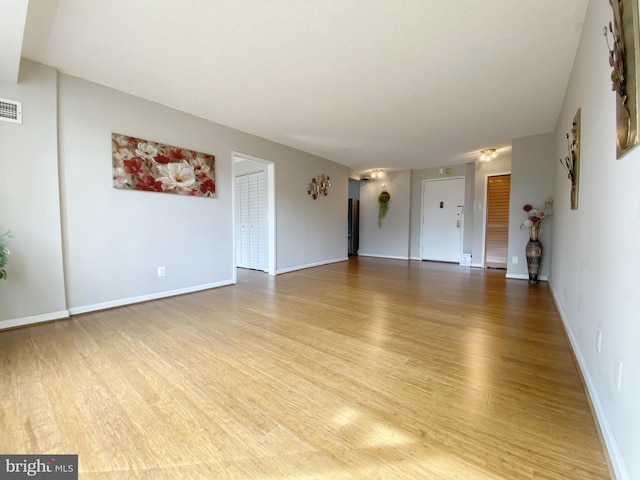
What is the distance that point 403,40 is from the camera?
2094mm

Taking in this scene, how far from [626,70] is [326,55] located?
75.5 inches

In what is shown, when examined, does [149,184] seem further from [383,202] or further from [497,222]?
[497,222]

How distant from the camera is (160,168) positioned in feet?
10.7

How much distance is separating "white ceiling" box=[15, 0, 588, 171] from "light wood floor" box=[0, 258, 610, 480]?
237cm

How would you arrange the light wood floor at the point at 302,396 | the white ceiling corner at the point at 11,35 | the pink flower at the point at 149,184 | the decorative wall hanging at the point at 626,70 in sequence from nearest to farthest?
the decorative wall hanging at the point at 626,70, the light wood floor at the point at 302,396, the white ceiling corner at the point at 11,35, the pink flower at the point at 149,184

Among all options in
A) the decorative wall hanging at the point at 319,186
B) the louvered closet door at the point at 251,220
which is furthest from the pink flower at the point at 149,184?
the decorative wall hanging at the point at 319,186

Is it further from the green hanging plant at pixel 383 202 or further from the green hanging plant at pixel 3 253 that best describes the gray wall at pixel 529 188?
the green hanging plant at pixel 3 253

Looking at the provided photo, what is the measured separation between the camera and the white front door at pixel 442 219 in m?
6.43

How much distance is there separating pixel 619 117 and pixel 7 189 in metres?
4.14

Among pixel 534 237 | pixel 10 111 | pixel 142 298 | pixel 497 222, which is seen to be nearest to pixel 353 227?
pixel 497 222

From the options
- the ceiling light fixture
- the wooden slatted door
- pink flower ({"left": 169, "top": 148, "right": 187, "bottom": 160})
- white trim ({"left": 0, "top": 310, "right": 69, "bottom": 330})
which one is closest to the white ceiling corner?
pink flower ({"left": 169, "top": 148, "right": 187, "bottom": 160})

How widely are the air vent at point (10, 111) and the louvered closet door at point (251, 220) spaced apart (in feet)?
10.2

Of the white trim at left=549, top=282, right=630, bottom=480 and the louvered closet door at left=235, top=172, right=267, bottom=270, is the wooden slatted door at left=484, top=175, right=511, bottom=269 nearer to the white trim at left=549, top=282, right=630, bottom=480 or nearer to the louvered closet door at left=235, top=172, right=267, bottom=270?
the white trim at left=549, top=282, right=630, bottom=480

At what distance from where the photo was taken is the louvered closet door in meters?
5.23
